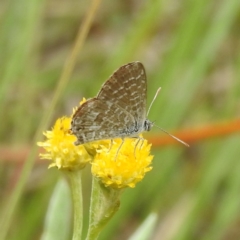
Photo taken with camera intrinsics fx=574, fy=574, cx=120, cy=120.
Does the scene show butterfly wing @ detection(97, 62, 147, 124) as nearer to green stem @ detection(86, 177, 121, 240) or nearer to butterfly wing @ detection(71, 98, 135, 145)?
butterfly wing @ detection(71, 98, 135, 145)

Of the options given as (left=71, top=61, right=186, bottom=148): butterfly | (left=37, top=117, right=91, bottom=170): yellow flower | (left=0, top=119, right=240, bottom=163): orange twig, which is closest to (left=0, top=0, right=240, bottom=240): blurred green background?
(left=0, top=119, right=240, bottom=163): orange twig

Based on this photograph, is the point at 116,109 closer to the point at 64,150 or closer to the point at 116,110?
the point at 116,110

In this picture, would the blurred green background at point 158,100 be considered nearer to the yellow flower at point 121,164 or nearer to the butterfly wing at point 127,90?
the butterfly wing at point 127,90

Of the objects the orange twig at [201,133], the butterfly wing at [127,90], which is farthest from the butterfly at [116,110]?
the orange twig at [201,133]

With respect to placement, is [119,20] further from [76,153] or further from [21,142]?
[76,153]

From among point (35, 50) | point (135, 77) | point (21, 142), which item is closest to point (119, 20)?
point (35, 50)
